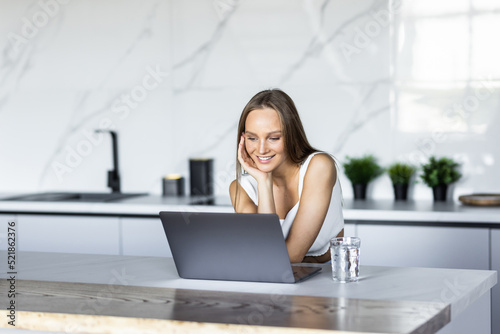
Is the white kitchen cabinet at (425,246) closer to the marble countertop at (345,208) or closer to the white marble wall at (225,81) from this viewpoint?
the marble countertop at (345,208)

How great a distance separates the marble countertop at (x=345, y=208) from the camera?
3.02 metres

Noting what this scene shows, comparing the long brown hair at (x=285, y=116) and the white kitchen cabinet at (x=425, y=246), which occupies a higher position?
the long brown hair at (x=285, y=116)

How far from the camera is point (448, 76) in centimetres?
354

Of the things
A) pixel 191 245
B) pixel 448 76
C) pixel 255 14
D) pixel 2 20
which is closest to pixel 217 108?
pixel 255 14

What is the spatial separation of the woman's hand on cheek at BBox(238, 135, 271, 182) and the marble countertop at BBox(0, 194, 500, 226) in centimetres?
85

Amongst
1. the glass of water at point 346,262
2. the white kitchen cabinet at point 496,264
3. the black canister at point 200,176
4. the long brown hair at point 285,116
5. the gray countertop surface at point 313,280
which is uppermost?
the long brown hair at point 285,116

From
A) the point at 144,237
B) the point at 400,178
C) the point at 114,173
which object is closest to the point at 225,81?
the point at 114,173

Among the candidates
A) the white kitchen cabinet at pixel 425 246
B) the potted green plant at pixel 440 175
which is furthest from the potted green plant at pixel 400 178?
the white kitchen cabinet at pixel 425 246

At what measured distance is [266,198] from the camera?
2.35 meters

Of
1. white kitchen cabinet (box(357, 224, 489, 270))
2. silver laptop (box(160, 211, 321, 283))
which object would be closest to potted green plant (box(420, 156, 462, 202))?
white kitchen cabinet (box(357, 224, 489, 270))

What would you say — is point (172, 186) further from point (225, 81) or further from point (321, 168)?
point (321, 168)

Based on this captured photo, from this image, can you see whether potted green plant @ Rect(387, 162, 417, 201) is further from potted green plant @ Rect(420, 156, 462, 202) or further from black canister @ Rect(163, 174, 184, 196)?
black canister @ Rect(163, 174, 184, 196)

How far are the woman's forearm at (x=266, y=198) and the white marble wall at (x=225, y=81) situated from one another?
1.42 metres

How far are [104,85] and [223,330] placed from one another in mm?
2983
